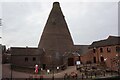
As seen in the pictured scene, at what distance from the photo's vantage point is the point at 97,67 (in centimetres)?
4712

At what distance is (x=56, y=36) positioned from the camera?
61.6 meters

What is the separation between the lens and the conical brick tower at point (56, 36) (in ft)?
198

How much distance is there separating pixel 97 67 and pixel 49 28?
20.4 metres

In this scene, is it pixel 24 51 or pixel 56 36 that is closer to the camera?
pixel 24 51

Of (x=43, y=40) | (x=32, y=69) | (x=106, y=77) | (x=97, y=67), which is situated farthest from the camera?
(x=43, y=40)

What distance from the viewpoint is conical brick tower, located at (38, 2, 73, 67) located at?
2381 inches

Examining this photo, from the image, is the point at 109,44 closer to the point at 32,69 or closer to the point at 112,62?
the point at 112,62

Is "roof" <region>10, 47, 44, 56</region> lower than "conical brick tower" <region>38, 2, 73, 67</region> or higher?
lower

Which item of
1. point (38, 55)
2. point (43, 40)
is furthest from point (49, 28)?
point (38, 55)

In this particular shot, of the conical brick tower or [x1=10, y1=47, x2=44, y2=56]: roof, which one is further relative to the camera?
the conical brick tower

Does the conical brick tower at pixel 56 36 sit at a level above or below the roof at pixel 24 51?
above

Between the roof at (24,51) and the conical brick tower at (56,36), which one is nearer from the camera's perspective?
the roof at (24,51)

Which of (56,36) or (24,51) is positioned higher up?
(56,36)

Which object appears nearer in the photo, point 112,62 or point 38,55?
point 112,62
